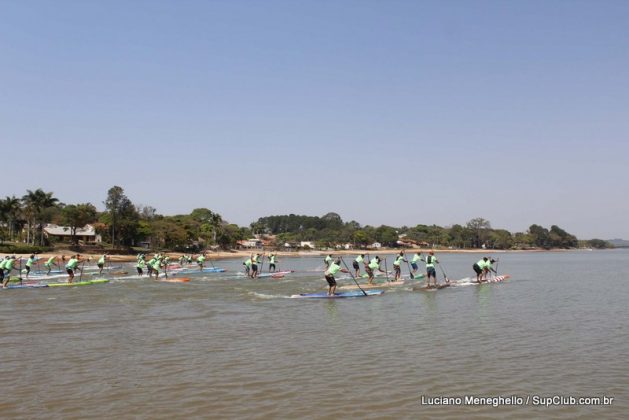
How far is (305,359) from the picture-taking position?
37.6 ft

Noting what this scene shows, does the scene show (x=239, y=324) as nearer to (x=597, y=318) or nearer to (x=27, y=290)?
(x=597, y=318)

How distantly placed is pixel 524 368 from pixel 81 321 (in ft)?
44.7

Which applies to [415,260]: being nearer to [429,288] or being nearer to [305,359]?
[429,288]

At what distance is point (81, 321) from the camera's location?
1688 cm

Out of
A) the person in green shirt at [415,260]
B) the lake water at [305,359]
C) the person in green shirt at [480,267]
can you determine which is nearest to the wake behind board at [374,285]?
the person in green shirt at [415,260]

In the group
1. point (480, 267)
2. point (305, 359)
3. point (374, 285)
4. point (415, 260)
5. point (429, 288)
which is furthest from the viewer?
point (415, 260)

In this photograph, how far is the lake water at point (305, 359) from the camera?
27.4 feet

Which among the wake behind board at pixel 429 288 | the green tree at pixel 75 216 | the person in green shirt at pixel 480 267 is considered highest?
the green tree at pixel 75 216

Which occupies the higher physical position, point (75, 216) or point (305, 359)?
point (75, 216)

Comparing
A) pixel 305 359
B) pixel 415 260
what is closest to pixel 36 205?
pixel 415 260

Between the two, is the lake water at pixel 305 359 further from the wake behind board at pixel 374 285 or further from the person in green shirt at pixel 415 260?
the person in green shirt at pixel 415 260

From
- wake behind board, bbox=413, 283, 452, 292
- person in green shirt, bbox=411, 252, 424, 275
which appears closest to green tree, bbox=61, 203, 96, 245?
person in green shirt, bbox=411, 252, 424, 275

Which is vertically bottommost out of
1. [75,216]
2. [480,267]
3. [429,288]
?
[429,288]

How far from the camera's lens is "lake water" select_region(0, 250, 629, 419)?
329 inches
